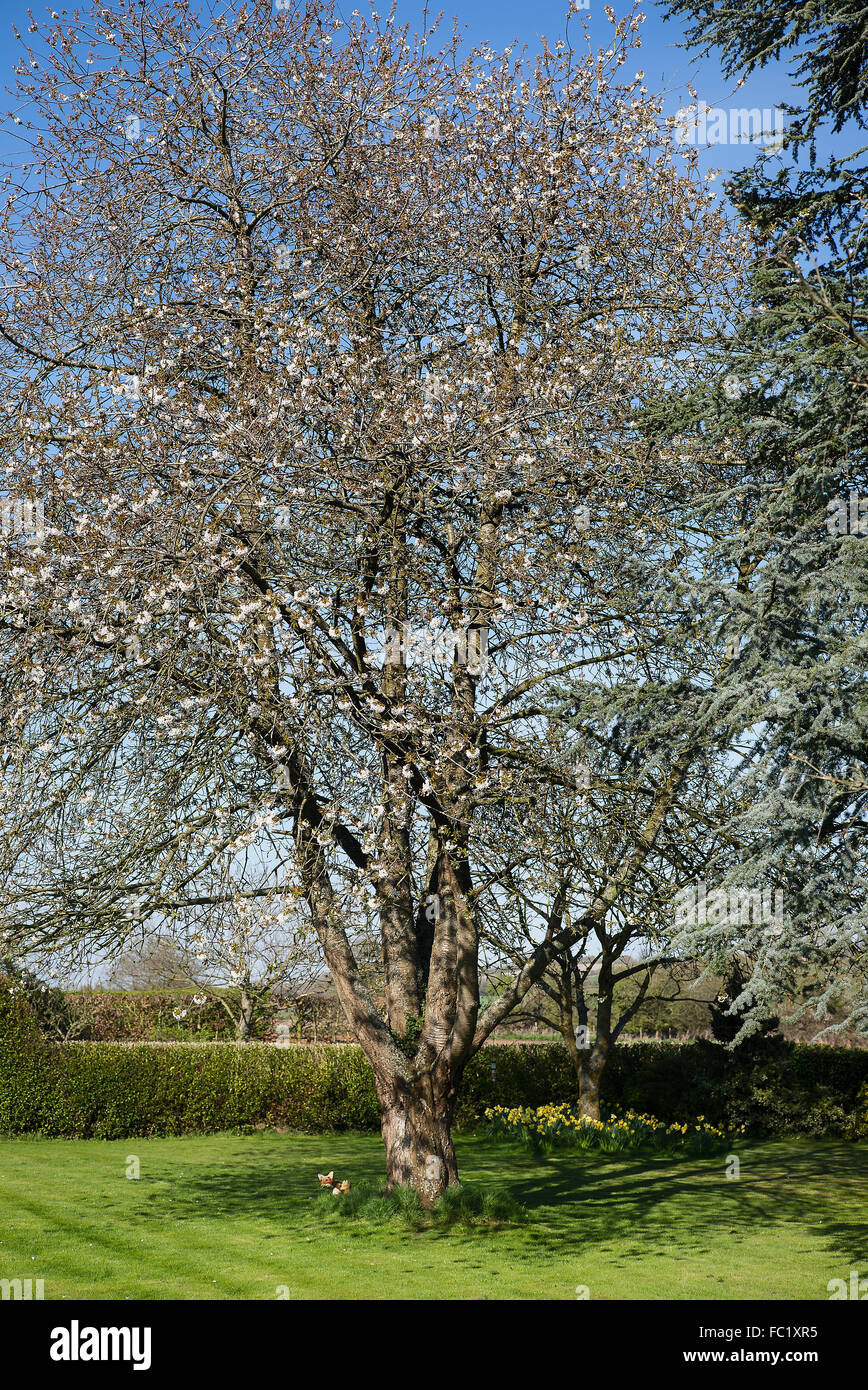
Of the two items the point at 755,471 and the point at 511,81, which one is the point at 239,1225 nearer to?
the point at 755,471

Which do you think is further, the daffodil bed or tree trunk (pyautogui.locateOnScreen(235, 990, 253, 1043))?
tree trunk (pyautogui.locateOnScreen(235, 990, 253, 1043))

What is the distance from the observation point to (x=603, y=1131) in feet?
48.2

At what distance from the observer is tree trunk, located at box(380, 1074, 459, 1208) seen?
9148 mm

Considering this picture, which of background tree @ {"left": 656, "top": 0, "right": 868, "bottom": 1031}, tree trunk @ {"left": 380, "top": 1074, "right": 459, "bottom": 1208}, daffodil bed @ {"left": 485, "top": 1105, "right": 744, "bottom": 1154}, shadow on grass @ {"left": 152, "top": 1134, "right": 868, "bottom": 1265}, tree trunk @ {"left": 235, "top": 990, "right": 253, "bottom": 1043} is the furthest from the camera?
tree trunk @ {"left": 235, "top": 990, "right": 253, "bottom": 1043}

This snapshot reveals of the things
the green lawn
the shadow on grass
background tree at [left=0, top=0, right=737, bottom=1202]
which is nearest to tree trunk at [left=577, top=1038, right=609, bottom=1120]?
the shadow on grass

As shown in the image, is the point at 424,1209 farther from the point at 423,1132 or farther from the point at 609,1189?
the point at 609,1189

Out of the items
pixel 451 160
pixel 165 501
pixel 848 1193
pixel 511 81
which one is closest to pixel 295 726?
pixel 165 501

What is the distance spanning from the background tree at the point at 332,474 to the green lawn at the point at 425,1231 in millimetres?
1245

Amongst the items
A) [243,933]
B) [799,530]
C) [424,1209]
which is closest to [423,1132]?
[424,1209]

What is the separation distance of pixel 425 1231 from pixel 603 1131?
21.3ft

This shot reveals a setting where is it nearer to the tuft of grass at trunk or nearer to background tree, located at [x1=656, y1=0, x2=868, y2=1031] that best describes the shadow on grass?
the tuft of grass at trunk

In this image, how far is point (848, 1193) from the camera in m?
12.3

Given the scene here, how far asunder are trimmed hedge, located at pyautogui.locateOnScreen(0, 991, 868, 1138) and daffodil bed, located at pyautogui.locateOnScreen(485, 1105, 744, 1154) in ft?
2.05

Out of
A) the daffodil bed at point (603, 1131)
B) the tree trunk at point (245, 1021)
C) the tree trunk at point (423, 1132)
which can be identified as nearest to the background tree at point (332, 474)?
the tree trunk at point (423, 1132)
